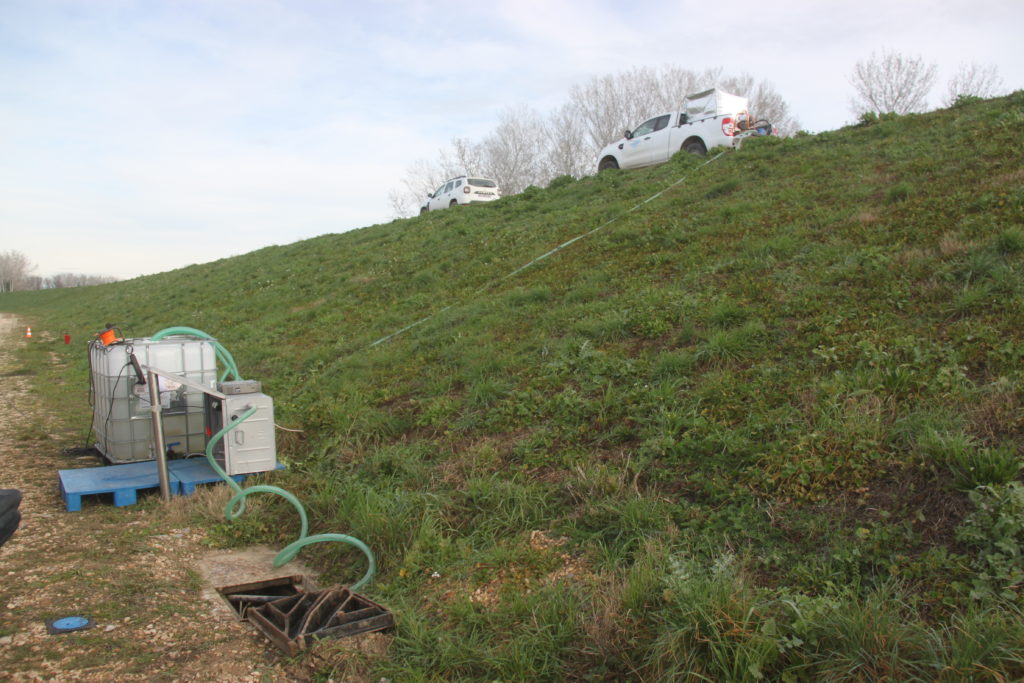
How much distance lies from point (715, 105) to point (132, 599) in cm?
1426

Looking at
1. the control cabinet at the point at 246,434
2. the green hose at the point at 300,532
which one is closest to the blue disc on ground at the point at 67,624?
the green hose at the point at 300,532

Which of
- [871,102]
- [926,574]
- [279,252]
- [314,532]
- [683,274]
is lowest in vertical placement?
[314,532]

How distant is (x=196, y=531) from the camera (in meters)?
4.86

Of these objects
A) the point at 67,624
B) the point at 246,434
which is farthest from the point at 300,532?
the point at 67,624

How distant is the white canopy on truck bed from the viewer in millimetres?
14766

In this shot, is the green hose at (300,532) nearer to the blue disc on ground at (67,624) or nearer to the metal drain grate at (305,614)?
the metal drain grate at (305,614)

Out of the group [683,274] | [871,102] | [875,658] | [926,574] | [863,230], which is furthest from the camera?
[871,102]

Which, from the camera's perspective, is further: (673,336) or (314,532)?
(673,336)

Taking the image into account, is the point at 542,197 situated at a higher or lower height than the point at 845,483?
higher

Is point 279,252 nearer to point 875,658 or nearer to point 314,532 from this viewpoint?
point 314,532

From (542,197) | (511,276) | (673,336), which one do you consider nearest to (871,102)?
(542,197)

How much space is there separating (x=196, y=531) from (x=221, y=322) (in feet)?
33.9

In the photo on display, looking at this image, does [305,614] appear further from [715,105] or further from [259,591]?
[715,105]

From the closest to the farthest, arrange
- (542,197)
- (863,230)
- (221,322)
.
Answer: (863,230) < (221,322) < (542,197)
